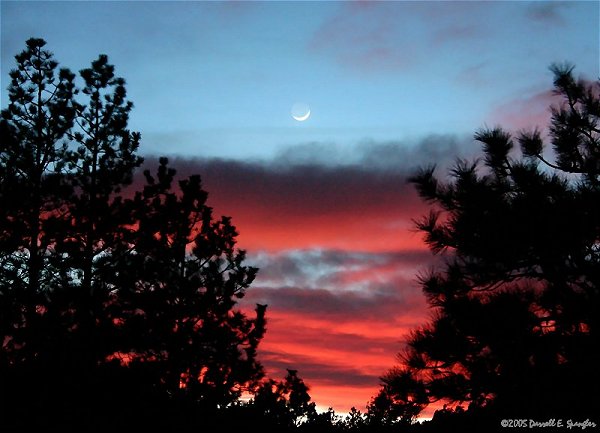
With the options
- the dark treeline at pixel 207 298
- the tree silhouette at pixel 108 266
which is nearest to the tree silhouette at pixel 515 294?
the dark treeline at pixel 207 298

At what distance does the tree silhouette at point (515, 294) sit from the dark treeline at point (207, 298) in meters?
0.03

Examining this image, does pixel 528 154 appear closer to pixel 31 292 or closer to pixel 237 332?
pixel 237 332

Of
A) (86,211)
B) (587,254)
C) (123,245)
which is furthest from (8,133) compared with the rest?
(587,254)

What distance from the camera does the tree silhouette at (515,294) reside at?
31.2 feet

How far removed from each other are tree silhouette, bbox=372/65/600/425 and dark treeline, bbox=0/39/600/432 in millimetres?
26

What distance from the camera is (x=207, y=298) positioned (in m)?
20.8

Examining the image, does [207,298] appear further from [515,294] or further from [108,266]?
[515,294]

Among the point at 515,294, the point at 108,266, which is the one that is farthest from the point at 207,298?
the point at 515,294

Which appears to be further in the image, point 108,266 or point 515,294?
point 108,266

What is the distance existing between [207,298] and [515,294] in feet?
40.4

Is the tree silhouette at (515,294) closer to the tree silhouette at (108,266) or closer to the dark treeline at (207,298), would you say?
the dark treeline at (207,298)

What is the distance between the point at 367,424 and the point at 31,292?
10749 millimetres

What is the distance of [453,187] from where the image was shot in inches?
470


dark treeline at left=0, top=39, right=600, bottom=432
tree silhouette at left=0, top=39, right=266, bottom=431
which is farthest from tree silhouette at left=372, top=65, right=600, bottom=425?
tree silhouette at left=0, top=39, right=266, bottom=431
